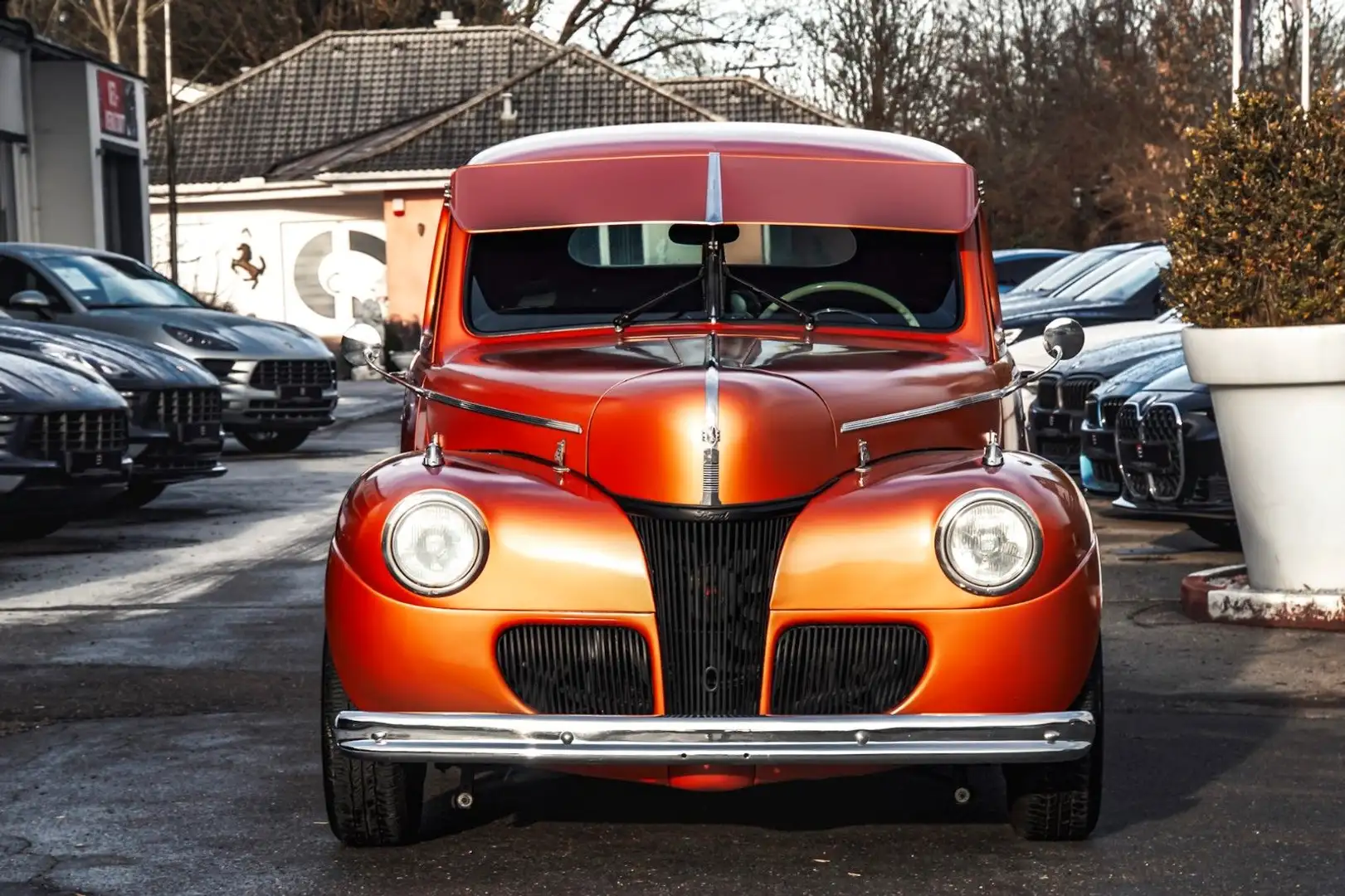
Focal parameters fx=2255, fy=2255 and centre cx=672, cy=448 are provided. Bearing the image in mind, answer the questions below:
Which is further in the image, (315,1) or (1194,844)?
(315,1)

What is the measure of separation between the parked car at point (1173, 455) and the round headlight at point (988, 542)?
17.7ft

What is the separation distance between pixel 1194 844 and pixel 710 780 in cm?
124

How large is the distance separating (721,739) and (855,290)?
77.0 inches

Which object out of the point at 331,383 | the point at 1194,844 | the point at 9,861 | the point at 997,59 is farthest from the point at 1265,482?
the point at 997,59

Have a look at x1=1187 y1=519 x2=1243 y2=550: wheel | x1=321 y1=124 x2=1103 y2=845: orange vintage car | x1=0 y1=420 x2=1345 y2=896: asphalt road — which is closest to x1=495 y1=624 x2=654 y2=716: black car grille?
x1=321 y1=124 x2=1103 y2=845: orange vintage car

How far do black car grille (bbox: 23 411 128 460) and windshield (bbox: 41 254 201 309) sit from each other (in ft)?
18.3

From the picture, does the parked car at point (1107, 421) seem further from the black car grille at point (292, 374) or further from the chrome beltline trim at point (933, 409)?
the black car grille at point (292, 374)

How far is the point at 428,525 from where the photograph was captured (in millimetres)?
4996

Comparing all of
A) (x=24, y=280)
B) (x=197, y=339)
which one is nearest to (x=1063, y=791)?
(x=197, y=339)

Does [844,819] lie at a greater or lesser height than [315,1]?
lesser

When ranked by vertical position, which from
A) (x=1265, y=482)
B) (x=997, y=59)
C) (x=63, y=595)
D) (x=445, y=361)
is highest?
(x=997, y=59)

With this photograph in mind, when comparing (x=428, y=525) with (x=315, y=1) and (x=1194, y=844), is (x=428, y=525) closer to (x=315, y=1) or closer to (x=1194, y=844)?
(x=1194, y=844)

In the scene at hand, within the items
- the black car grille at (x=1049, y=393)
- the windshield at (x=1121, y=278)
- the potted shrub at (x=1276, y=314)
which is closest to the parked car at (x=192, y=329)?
the windshield at (x=1121, y=278)

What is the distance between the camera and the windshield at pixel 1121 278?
56.5 ft
